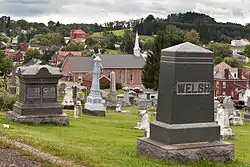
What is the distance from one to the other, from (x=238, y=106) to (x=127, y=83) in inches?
1528

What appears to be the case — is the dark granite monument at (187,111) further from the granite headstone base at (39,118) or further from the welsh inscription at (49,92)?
the welsh inscription at (49,92)

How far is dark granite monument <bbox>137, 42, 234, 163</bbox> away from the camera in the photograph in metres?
7.91

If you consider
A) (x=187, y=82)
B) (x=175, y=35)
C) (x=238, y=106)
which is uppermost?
(x=175, y=35)

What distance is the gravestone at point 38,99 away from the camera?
1362 centimetres

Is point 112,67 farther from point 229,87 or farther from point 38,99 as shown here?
point 38,99

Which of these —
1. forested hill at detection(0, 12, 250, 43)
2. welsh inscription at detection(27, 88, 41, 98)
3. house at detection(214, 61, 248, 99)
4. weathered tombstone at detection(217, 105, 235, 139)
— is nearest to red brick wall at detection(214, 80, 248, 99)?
house at detection(214, 61, 248, 99)

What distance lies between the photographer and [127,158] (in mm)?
7875

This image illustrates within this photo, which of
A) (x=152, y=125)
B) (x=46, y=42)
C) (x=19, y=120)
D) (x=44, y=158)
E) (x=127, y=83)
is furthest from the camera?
(x=46, y=42)

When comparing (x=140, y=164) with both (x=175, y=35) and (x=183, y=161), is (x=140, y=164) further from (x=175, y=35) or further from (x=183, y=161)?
(x=175, y=35)

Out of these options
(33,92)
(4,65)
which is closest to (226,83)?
(4,65)

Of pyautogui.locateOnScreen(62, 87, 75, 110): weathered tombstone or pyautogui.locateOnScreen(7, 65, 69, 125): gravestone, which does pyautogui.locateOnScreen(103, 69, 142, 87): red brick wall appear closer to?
pyautogui.locateOnScreen(62, 87, 75, 110): weathered tombstone

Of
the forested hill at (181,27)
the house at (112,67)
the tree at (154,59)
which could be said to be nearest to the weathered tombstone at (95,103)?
the tree at (154,59)

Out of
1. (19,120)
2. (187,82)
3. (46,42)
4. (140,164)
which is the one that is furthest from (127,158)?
(46,42)

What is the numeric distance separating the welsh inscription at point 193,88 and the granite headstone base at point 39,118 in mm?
6696
